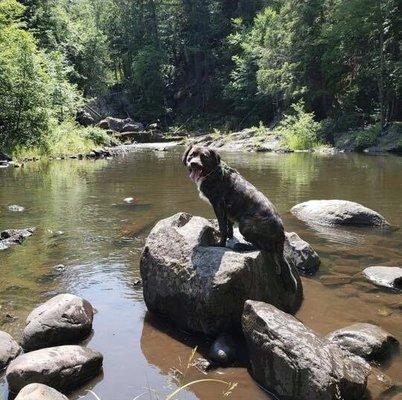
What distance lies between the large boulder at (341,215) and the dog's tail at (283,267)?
5.66m

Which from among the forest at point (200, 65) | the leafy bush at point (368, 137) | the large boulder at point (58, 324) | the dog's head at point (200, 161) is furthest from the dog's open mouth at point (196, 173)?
the leafy bush at point (368, 137)

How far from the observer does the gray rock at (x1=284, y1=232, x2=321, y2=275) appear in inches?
341

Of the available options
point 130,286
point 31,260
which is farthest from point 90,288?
point 31,260

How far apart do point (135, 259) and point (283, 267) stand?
3524mm

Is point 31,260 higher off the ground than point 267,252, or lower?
lower

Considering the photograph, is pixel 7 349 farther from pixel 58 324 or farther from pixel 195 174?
pixel 195 174

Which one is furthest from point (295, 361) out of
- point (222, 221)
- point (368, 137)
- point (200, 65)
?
point (200, 65)

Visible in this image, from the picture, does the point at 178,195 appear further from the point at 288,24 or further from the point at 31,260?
the point at 288,24

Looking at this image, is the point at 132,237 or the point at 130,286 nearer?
the point at 130,286

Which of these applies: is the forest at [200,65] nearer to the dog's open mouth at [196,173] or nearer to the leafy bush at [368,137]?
the leafy bush at [368,137]

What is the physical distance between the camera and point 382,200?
15.5 meters

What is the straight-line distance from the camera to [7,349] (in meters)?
5.62

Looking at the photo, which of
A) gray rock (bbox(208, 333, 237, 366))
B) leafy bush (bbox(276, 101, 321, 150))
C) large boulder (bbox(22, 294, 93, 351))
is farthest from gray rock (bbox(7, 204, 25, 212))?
leafy bush (bbox(276, 101, 321, 150))

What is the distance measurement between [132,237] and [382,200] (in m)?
8.42
